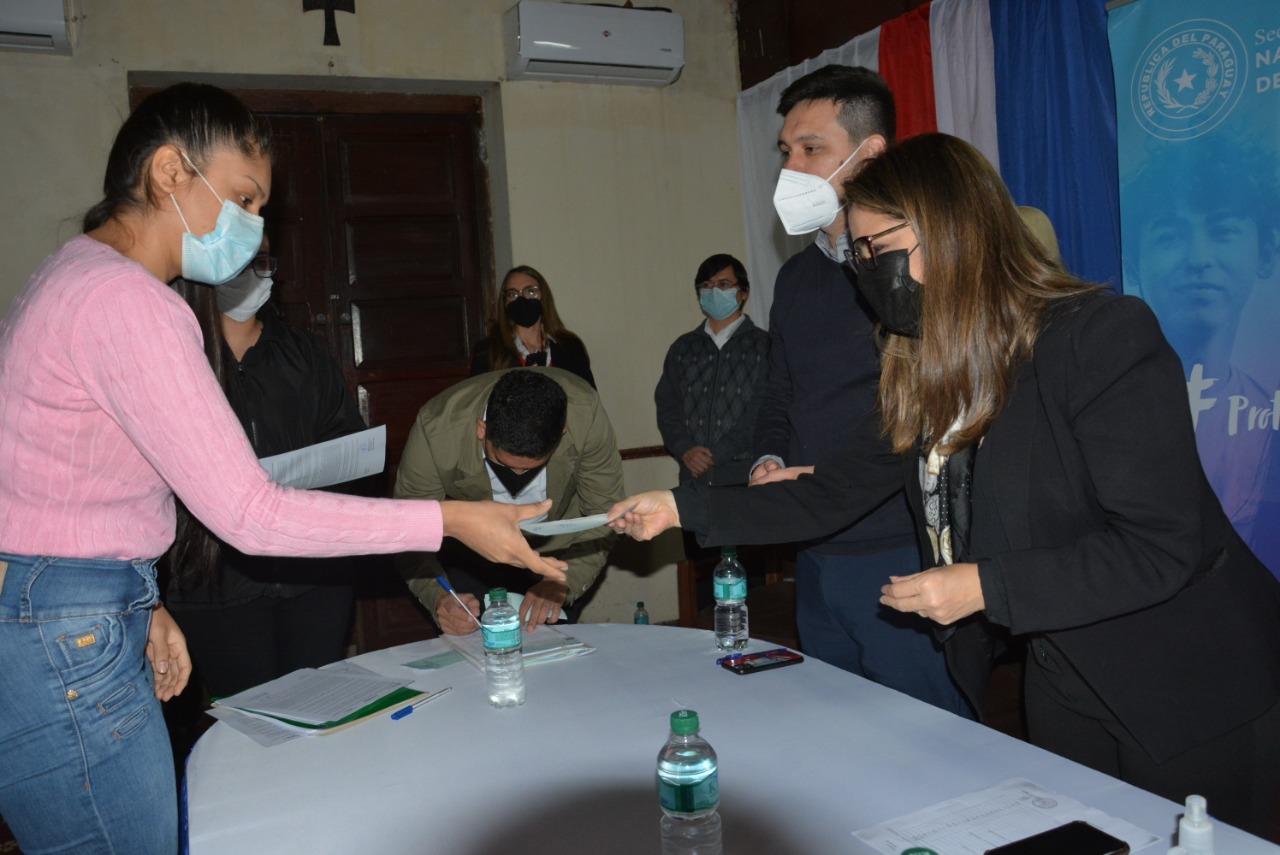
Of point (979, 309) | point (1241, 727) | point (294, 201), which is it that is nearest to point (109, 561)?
point (979, 309)

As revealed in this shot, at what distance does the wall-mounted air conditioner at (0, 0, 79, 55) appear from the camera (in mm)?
3879

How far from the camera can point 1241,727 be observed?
4.55ft

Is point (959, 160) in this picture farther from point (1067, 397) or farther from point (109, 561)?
point (109, 561)

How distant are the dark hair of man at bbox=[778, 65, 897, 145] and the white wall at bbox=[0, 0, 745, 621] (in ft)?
8.40

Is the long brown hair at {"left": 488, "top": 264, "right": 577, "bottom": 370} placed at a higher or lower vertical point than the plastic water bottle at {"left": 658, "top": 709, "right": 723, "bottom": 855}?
higher

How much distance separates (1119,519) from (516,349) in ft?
10.5

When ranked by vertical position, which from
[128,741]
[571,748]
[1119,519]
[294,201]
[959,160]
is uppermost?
[294,201]

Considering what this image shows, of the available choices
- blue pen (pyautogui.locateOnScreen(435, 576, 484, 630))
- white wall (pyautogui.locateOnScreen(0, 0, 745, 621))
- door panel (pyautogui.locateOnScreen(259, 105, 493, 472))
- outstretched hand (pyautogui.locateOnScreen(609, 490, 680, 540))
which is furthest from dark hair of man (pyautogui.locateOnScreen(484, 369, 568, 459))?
white wall (pyautogui.locateOnScreen(0, 0, 745, 621))

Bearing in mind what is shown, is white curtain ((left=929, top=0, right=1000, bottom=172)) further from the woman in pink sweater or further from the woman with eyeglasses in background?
the woman in pink sweater

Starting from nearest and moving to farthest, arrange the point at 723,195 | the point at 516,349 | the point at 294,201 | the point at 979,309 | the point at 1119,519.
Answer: the point at 1119,519 < the point at 979,309 < the point at 516,349 < the point at 294,201 < the point at 723,195

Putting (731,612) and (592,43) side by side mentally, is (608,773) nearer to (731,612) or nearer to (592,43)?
(731,612)

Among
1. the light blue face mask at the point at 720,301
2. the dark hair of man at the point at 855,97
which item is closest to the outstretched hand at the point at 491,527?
the dark hair of man at the point at 855,97

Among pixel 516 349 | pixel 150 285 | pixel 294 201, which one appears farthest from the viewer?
pixel 294 201

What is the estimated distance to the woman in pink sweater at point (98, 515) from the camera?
123 cm
